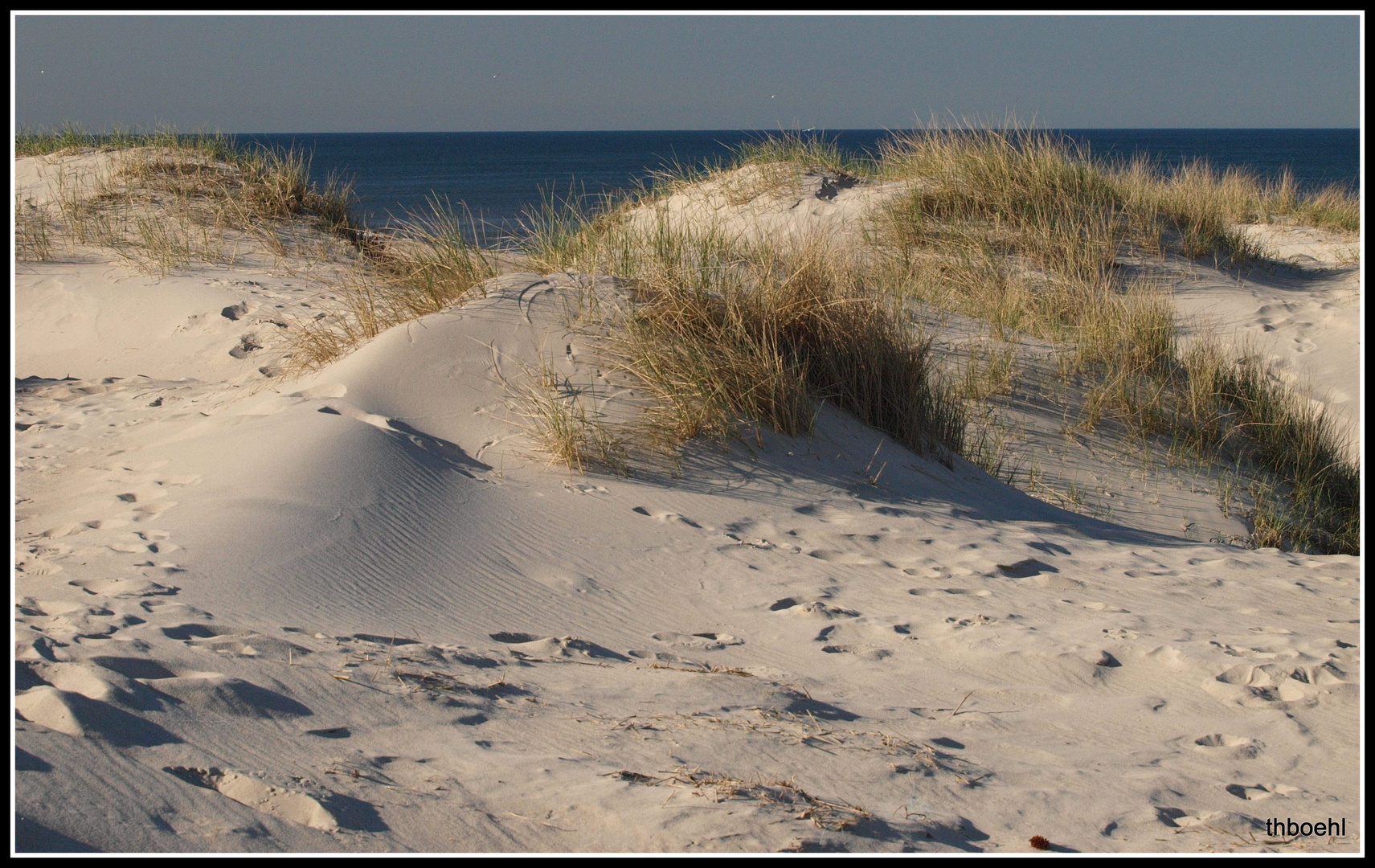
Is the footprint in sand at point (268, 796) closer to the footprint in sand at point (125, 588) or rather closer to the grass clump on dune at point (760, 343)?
the footprint in sand at point (125, 588)

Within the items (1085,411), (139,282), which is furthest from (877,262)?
(139,282)

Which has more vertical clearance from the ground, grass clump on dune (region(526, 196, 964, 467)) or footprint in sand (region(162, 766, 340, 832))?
grass clump on dune (region(526, 196, 964, 467))

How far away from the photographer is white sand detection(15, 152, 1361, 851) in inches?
71.9

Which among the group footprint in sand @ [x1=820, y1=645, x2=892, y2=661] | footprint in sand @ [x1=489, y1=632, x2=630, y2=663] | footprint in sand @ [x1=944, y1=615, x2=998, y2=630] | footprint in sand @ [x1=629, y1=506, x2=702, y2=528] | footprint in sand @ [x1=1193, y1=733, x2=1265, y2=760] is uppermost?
footprint in sand @ [x1=629, y1=506, x2=702, y2=528]

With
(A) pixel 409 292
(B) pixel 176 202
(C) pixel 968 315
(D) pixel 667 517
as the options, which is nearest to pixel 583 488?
(D) pixel 667 517

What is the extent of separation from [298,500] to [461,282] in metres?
2.06

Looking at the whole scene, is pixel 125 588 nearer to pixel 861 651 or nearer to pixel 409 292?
pixel 861 651

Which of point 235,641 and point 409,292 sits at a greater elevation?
point 409,292

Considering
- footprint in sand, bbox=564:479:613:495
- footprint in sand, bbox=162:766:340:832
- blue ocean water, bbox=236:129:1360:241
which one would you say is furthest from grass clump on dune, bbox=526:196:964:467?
blue ocean water, bbox=236:129:1360:241

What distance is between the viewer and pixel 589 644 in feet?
9.09

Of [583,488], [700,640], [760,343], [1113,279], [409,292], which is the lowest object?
[700,640]

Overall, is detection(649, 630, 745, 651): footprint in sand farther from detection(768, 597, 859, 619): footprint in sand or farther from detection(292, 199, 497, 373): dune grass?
detection(292, 199, 497, 373): dune grass

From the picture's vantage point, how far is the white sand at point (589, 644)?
1.83 metres

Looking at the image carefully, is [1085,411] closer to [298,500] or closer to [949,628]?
[949,628]
